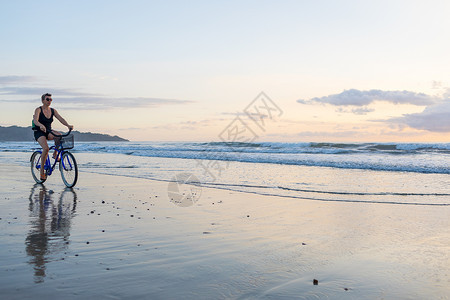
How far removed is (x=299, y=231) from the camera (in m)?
5.11

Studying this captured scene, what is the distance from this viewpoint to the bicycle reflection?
12.1 ft

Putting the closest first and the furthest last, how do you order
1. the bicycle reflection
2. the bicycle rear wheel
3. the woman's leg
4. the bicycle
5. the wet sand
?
the wet sand
the bicycle reflection
the woman's leg
the bicycle
the bicycle rear wheel

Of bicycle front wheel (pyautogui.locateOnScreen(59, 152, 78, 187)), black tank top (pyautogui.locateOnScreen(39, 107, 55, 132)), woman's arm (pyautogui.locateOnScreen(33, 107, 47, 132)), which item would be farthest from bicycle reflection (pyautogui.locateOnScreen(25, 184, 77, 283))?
black tank top (pyautogui.locateOnScreen(39, 107, 55, 132))

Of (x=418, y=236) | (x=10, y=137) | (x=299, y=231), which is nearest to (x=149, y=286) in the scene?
(x=299, y=231)

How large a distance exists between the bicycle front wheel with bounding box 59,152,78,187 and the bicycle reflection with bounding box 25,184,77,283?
1.15 meters

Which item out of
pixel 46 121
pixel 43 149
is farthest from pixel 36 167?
pixel 46 121

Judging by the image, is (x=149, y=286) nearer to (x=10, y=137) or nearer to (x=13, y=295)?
(x=13, y=295)

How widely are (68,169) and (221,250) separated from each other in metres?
6.76

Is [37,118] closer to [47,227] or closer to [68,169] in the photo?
[68,169]

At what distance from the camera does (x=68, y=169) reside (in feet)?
31.7

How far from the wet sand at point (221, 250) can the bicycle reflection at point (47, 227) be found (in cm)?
2

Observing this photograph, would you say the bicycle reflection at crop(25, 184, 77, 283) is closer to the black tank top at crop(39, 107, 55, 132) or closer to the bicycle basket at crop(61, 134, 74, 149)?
the bicycle basket at crop(61, 134, 74, 149)

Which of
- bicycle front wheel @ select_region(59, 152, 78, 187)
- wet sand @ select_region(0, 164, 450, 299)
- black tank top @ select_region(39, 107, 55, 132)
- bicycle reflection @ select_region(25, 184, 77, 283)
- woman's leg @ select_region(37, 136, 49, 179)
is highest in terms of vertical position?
black tank top @ select_region(39, 107, 55, 132)

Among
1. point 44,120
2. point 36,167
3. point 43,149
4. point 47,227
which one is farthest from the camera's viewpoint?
point 36,167
